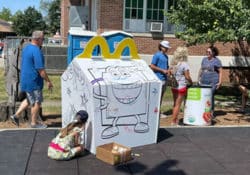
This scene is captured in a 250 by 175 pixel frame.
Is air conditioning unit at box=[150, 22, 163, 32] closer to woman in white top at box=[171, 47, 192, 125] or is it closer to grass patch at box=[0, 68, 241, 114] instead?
grass patch at box=[0, 68, 241, 114]

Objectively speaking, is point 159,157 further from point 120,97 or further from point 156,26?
point 156,26

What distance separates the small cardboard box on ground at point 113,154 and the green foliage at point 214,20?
3849 millimetres

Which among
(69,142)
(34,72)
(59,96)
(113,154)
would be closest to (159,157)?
(113,154)

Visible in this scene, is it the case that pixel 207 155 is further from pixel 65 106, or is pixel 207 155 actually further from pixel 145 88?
pixel 65 106

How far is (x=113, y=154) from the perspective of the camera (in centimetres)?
618

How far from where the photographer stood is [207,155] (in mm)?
6844

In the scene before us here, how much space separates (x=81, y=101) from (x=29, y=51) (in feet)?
5.43

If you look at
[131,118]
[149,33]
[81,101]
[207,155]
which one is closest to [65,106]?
[81,101]

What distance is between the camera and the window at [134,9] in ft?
59.3

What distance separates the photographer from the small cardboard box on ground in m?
6.20

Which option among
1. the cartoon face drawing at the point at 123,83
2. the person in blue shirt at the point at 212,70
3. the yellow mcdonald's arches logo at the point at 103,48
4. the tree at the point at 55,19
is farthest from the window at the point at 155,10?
the tree at the point at 55,19

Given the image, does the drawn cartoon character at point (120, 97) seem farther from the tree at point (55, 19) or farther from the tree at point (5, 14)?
the tree at point (5, 14)

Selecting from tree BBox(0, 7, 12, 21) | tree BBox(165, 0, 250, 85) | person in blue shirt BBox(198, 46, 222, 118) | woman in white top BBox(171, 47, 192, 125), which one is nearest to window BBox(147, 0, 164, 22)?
tree BBox(165, 0, 250, 85)

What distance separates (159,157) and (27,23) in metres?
61.3
